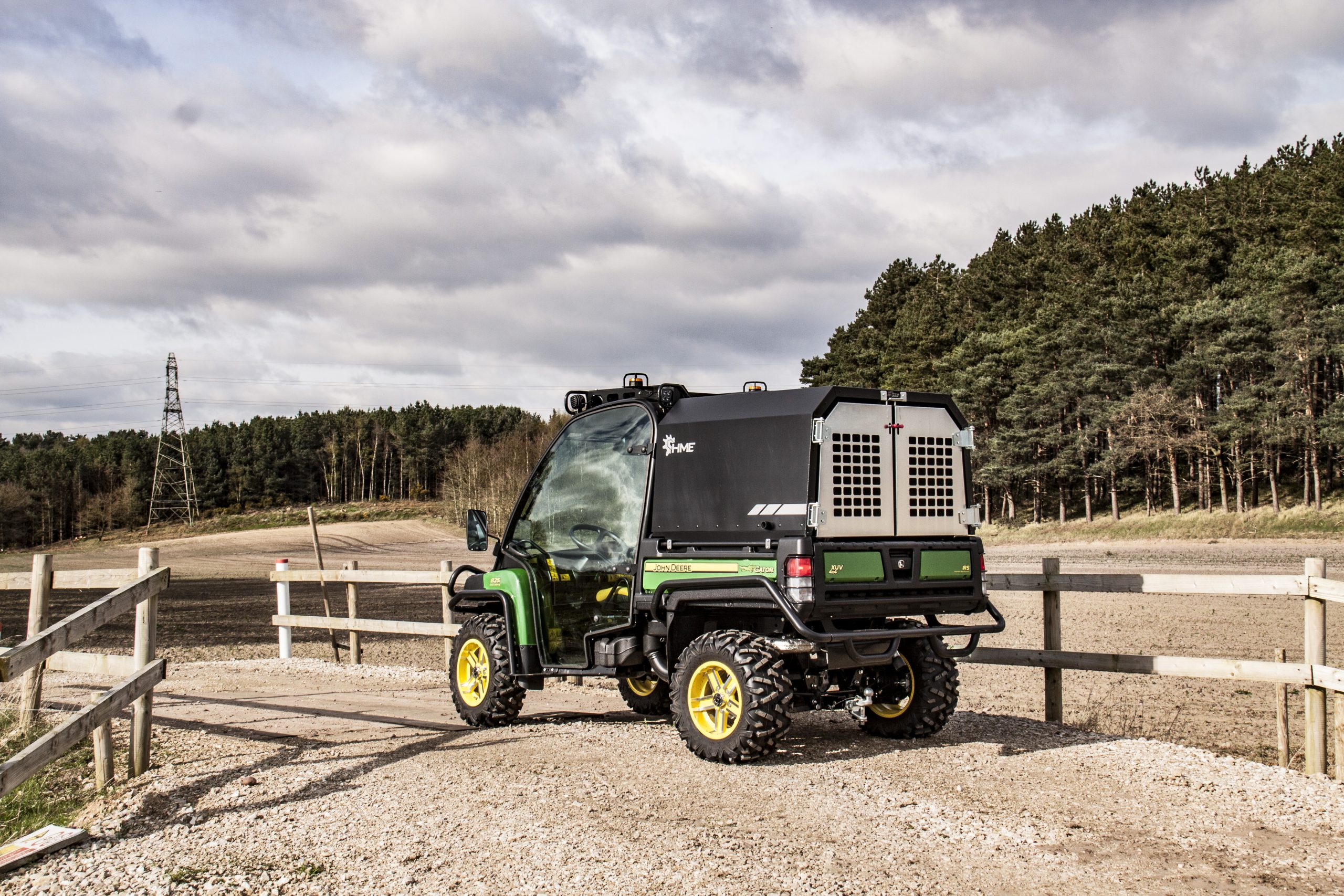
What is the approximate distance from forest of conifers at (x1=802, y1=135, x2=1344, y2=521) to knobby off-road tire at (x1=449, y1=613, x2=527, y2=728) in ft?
114

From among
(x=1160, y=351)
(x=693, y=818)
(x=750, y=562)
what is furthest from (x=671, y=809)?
(x=1160, y=351)

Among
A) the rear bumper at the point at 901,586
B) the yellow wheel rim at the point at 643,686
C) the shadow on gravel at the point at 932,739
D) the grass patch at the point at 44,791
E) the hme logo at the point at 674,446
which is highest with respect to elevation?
the hme logo at the point at 674,446

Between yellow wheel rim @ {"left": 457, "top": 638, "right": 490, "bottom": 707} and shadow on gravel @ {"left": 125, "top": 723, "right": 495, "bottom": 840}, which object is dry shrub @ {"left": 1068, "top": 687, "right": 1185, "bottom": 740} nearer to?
yellow wheel rim @ {"left": 457, "top": 638, "right": 490, "bottom": 707}

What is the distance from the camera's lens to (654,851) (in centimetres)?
473

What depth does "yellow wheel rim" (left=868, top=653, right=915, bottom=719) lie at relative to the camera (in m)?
7.21

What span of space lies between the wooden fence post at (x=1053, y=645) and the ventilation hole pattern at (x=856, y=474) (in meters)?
2.03

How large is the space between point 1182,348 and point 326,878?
2204 inches

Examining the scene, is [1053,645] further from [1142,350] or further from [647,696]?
[1142,350]

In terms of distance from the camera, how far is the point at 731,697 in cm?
644

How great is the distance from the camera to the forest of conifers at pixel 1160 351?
46.3 m

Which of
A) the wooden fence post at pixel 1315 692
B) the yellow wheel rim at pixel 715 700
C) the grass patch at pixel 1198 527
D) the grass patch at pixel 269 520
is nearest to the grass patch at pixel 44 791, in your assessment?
the yellow wheel rim at pixel 715 700

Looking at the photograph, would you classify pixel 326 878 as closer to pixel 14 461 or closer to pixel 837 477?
pixel 837 477

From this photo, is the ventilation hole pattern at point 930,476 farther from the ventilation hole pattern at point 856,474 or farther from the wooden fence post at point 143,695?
the wooden fence post at point 143,695

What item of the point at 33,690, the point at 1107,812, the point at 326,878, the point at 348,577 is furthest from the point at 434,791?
the point at 348,577
